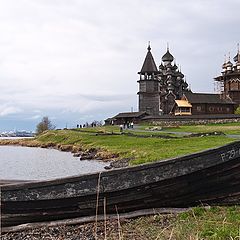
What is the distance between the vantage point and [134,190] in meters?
9.62

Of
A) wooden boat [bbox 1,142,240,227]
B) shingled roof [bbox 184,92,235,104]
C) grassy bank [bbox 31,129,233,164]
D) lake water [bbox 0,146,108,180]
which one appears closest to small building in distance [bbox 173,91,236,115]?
shingled roof [bbox 184,92,235,104]

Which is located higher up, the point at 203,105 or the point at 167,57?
the point at 167,57

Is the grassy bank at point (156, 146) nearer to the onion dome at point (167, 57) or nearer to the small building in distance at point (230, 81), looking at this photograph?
the small building in distance at point (230, 81)

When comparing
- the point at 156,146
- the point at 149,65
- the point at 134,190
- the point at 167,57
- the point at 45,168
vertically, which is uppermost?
the point at 167,57

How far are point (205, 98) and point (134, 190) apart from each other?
8463 cm

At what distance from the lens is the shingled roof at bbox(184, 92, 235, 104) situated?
89875 mm

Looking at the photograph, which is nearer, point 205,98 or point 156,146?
point 156,146

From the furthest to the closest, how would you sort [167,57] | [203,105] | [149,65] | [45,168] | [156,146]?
[167,57]
[149,65]
[203,105]
[156,146]
[45,168]

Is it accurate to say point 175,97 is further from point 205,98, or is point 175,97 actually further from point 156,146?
point 156,146

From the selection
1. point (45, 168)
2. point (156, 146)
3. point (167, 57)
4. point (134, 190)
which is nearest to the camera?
point (134, 190)

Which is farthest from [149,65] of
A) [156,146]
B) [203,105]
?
[156,146]

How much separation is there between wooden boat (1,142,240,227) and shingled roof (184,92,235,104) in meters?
80.3

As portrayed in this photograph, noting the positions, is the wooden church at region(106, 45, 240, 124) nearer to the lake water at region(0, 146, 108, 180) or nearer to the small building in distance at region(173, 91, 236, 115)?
the small building in distance at region(173, 91, 236, 115)

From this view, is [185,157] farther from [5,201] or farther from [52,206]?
[5,201]
